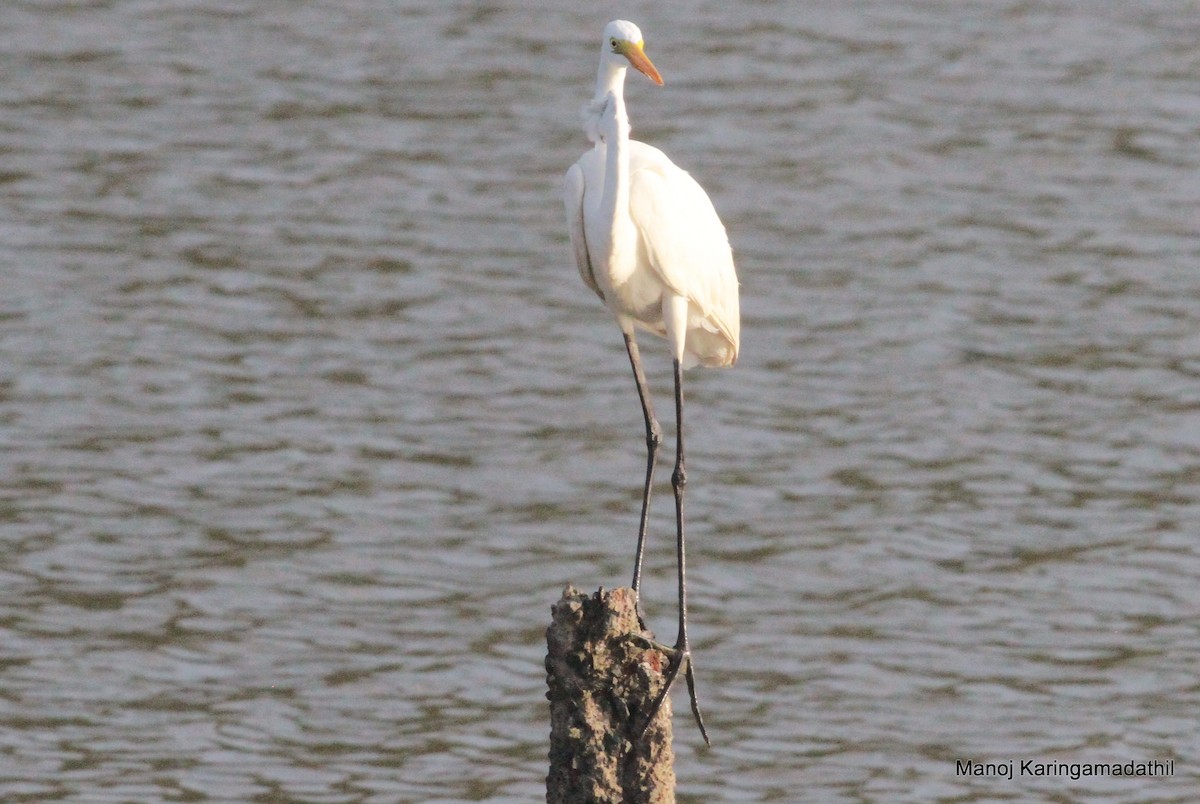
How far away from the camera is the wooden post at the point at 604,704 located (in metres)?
7.86

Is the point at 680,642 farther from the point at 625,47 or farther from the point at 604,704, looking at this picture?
the point at 625,47

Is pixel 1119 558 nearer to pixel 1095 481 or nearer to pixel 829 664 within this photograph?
pixel 1095 481

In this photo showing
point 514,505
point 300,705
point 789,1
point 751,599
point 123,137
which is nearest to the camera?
point 300,705

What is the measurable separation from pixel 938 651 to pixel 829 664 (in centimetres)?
66

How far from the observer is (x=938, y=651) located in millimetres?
12906

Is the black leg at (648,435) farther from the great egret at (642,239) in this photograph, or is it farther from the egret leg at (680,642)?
the egret leg at (680,642)

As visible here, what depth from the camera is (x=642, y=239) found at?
918 centimetres

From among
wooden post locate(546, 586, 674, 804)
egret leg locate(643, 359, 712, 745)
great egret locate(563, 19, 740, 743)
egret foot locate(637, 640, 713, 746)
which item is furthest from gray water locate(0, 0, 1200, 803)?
wooden post locate(546, 586, 674, 804)

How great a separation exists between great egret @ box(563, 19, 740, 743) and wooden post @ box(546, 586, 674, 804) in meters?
0.62

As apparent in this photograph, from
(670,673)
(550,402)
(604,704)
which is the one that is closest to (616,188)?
(670,673)

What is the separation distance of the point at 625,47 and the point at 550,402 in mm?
7424

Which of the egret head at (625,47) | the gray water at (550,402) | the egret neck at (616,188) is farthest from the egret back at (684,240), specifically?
the gray water at (550,402)

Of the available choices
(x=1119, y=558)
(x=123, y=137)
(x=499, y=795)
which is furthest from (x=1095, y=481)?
(x=123, y=137)

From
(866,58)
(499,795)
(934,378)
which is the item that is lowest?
(499,795)
